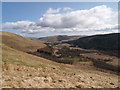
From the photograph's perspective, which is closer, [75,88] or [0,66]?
[75,88]

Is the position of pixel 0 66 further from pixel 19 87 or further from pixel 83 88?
pixel 83 88

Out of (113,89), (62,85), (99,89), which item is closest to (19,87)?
(62,85)

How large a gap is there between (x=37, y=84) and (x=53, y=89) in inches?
71.7

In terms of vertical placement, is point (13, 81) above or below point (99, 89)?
above

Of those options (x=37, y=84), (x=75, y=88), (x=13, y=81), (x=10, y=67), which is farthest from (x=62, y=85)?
(x=10, y=67)

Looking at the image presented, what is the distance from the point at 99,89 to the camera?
644 inches

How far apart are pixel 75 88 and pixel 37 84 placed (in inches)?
159

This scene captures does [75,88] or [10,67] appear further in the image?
[10,67]

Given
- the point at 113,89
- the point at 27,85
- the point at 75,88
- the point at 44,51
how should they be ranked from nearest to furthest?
the point at 27,85
the point at 75,88
the point at 113,89
the point at 44,51

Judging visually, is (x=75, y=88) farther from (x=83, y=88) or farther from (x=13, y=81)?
(x=13, y=81)

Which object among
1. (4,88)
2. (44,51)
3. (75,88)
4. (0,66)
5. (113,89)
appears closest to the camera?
(4,88)

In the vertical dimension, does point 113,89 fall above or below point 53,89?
below

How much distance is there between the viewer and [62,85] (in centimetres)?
1593

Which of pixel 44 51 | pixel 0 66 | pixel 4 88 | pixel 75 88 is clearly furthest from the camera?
pixel 44 51
